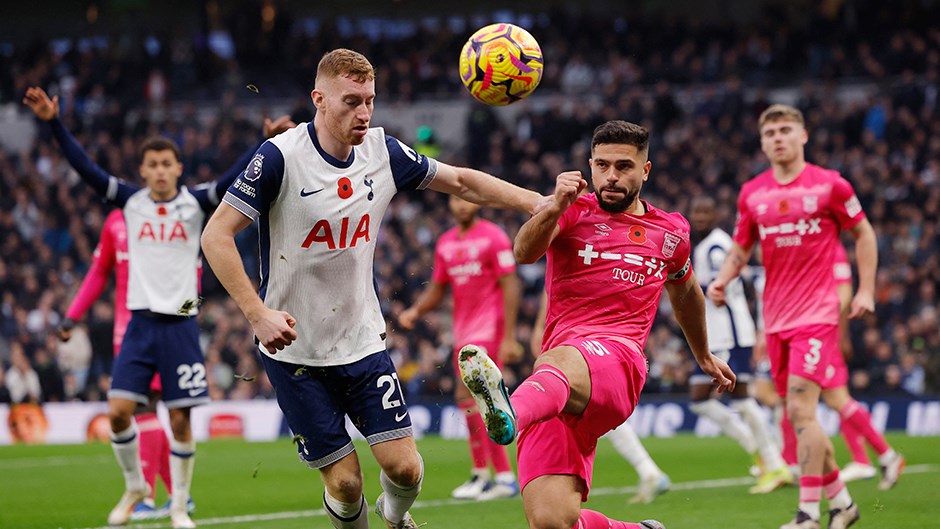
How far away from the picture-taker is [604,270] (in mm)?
6117

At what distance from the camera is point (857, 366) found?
747 inches

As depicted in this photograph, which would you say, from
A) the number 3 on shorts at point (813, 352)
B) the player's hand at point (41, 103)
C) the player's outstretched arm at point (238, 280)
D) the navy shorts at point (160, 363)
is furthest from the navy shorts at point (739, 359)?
the player's outstretched arm at point (238, 280)

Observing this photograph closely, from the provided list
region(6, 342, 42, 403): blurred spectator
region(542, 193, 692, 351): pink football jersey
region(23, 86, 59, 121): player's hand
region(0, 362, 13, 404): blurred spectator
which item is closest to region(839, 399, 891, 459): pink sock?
region(542, 193, 692, 351): pink football jersey

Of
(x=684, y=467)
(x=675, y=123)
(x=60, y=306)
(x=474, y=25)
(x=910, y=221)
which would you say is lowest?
(x=684, y=467)

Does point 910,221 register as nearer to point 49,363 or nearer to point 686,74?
point 686,74

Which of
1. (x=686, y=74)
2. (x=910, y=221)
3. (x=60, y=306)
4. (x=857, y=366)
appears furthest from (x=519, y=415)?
(x=686, y=74)

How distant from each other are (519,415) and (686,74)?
895 inches

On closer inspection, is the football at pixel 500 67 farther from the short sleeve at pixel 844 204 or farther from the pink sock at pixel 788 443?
the pink sock at pixel 788 443

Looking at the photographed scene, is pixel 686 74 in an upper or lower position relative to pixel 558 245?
upper

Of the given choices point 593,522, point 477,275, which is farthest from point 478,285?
point 593,522

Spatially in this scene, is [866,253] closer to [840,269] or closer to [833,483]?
[840,269]

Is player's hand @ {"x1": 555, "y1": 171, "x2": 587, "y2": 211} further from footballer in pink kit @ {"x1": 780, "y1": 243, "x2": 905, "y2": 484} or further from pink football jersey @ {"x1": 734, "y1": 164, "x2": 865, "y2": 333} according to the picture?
footballer in pink kit @ {"x1": 780, "y1": 243, "x2": 905, "y2": 484}

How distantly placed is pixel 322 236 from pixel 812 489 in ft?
12.1

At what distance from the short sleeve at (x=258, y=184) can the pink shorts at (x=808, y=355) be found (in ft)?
13.5
